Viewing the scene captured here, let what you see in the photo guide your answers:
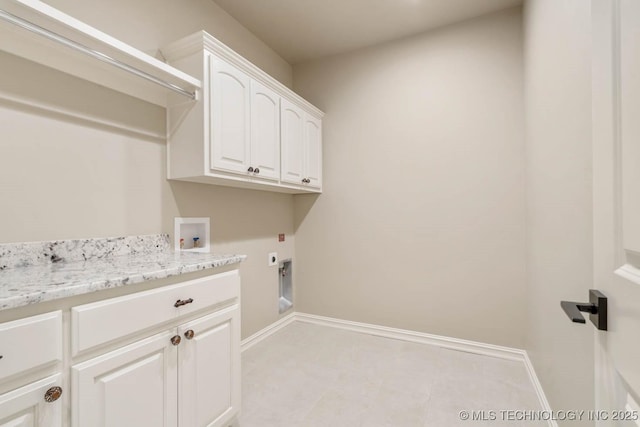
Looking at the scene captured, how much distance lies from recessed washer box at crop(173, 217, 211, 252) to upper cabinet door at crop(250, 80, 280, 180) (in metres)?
0.52

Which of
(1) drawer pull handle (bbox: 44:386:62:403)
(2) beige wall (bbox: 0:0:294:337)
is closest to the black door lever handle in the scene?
(1) drawer pull handle (bbox: 44:386:62:403)

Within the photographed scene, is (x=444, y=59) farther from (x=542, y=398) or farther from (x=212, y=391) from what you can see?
(x=212, y=391)

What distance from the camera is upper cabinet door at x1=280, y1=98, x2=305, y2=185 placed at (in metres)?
2.35

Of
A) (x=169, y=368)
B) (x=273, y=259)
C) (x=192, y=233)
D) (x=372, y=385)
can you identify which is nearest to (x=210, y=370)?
(x=169, y=368)

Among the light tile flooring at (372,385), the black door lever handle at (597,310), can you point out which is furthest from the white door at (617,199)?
the light tile flooring at (372,385)

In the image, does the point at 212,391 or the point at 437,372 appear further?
the point at 437,372

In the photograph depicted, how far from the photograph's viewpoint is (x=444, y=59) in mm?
2453

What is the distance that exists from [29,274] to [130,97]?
1.03 metres

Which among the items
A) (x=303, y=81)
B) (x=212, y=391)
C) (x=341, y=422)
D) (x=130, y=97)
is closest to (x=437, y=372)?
(x=341, y=422)

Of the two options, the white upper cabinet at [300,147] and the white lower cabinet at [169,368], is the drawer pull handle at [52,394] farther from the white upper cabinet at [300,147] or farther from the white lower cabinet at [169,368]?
the white upper cabinet at [300,147]

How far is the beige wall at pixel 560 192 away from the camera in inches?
41.9

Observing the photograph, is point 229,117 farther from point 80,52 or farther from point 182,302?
point 182,302

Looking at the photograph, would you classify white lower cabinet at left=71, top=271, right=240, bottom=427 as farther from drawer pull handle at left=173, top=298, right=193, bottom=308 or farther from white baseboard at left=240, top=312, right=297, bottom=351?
white baseboard at left=240, top=312, right=297, bottom=351

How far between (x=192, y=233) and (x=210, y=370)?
966mm
